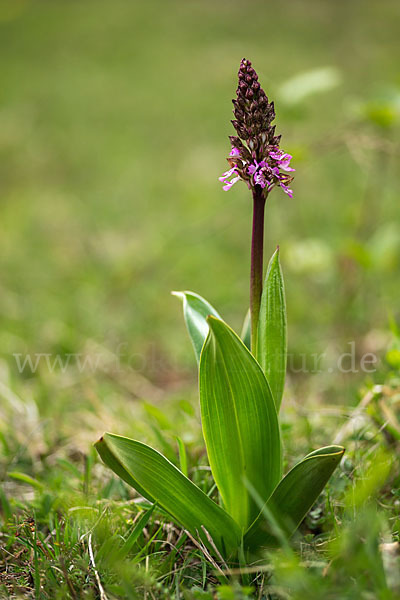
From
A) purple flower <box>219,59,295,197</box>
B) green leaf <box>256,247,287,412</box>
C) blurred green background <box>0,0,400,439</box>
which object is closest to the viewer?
purple flower <box>219,59,295,197</box>

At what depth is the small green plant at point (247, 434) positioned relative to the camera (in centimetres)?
126

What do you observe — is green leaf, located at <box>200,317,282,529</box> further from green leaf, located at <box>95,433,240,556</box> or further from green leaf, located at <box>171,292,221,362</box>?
green leaf, located at <box>171,292,221,362</box>

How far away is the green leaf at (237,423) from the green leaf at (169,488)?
69mm

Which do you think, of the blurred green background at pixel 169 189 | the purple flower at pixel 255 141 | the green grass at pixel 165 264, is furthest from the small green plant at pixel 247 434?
the blurred green background at pixel 169 189

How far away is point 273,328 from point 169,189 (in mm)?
5198

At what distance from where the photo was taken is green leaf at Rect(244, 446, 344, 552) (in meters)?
→ 1.27

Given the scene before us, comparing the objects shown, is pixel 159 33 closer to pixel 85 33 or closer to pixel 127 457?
pixel 85 33

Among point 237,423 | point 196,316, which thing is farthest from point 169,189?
point 237,423

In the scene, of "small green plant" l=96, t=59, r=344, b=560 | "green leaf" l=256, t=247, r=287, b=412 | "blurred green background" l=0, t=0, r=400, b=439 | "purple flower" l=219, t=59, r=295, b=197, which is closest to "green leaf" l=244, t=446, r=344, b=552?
"small green plant" l=96, t=59, r=344, b=560

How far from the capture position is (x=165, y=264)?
16.0 ft

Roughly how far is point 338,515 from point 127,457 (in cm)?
65

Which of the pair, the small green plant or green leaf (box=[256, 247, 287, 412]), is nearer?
the small green plant

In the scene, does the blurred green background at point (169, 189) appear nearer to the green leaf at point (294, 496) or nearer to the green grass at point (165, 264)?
the green grass at point (165, 264)

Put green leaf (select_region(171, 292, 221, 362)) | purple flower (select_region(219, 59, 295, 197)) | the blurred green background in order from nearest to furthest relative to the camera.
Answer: purple flower (select_region(219, 59, 295, 197)) → green leaf (select_region(171, 292, 221, 362)) → the blurred green background
